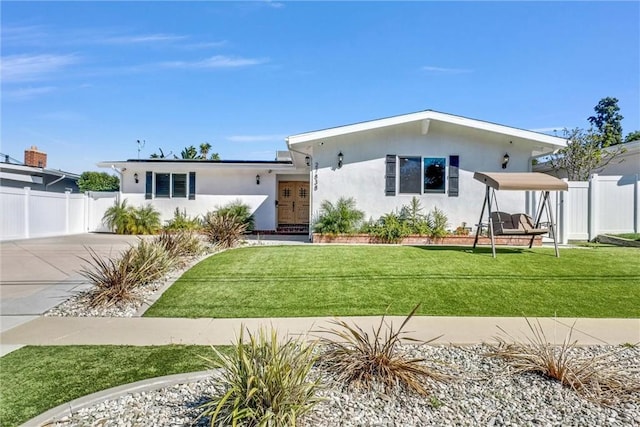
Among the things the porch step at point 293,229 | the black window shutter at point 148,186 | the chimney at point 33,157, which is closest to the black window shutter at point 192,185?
the black window shutter at point 148,186

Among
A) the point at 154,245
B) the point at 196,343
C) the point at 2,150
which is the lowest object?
the point at 196,343

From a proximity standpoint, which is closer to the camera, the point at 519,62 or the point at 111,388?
the point at 111,388

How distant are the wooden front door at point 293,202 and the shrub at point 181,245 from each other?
8435 mm

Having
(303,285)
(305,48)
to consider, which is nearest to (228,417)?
(303,285)

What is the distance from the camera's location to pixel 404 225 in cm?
1241

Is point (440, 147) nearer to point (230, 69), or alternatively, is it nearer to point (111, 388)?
point (230, 69)

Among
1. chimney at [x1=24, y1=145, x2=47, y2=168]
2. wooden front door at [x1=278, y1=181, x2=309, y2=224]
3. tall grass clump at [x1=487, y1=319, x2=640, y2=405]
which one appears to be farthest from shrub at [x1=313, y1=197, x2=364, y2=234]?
chimney at [x1=24, y1=145, x2=47, y2=168]

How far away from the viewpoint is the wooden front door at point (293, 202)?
59.9ft

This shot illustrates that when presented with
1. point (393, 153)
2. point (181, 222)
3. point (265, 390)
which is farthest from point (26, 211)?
point (265, 390)

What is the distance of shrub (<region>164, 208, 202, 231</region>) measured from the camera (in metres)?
16.0

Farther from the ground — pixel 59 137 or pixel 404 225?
pixel 59 137

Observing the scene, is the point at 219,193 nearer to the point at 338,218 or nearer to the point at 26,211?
the point at 26,211

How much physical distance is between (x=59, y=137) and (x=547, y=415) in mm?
22331

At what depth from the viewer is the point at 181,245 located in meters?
9.09
